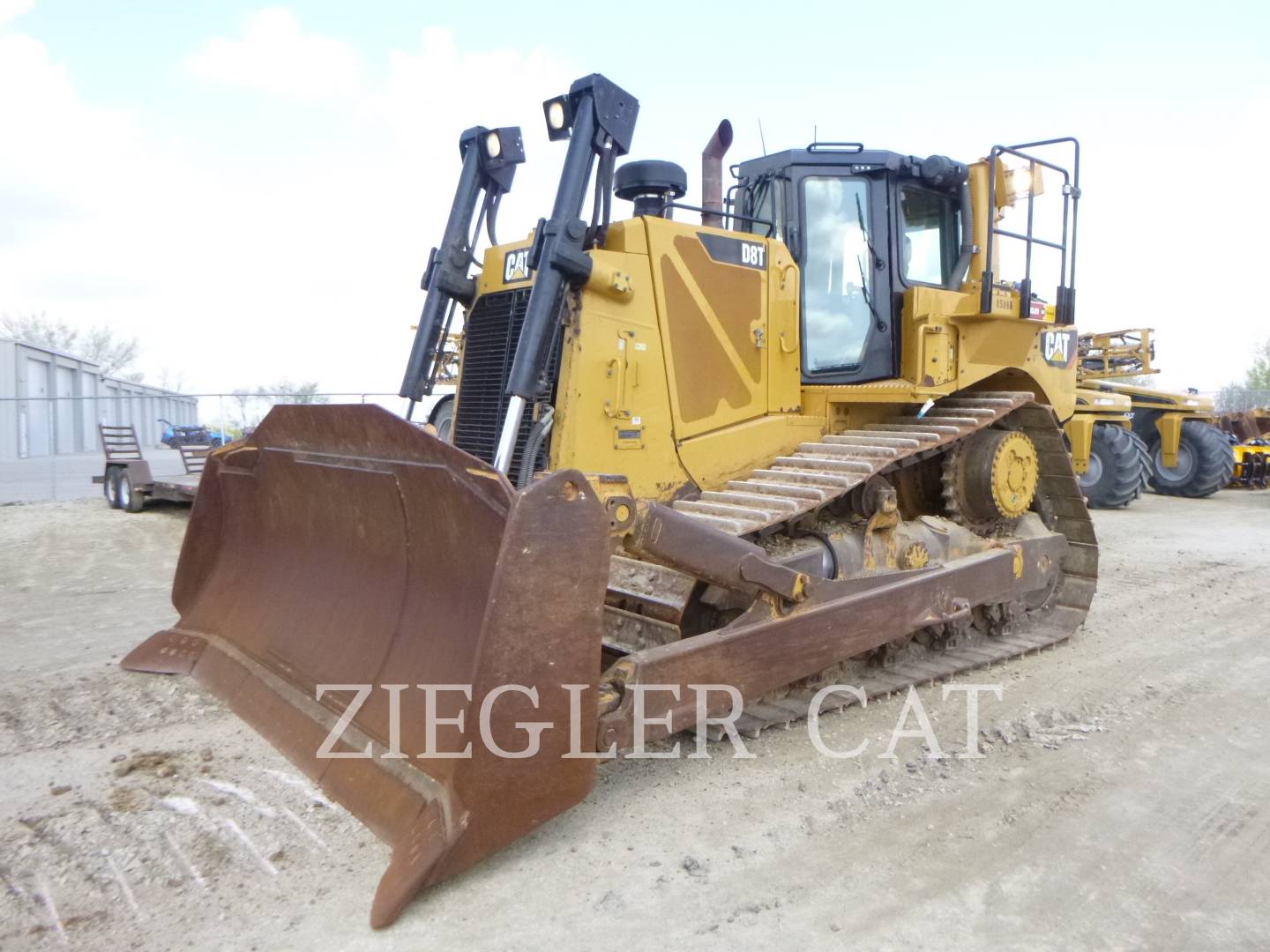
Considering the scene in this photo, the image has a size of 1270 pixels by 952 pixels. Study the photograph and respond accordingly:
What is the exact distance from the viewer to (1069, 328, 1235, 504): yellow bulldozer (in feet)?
49.4

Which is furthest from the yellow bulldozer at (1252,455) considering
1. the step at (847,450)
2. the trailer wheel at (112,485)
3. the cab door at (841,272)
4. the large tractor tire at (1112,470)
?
the trailer wheel at (112,485)

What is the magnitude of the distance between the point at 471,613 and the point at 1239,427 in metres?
19.7

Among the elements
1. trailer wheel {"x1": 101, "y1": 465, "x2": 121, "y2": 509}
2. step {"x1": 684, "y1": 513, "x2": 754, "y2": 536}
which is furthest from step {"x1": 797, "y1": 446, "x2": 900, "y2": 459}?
trailer wheel {"x1": 101, "y1": 465, "x2": 121, "y2": 509}

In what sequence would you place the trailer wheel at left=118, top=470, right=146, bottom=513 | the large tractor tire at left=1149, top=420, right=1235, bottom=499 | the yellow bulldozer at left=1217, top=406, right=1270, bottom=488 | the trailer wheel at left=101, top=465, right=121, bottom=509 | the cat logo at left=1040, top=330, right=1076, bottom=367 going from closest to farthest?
the cat logo at left=1040, top=330, right=1076, bottom=367 < the trailer wheel at left=118, top=470, right=146, bottom=513 < the trailer wheel at left=101, top=465, right=121, bottom=509 < the large tractor tire at left=1149, top=420, right=1235, bottom=499 < the yellow bulldozer at left=1217, top=406, right=1270, bottom=488

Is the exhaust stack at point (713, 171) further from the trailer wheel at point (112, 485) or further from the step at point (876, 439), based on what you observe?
the trailer wheel at point (112, 485)

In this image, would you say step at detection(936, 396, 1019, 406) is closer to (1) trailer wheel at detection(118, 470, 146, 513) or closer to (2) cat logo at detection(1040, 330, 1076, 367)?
(2) cat logo at detection(1040, 330, 1076, 367)

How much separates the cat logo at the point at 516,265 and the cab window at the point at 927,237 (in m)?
2.14

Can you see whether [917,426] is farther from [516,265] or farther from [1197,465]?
[1197,465]

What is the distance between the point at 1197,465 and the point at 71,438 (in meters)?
25.6

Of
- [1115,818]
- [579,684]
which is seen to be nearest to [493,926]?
[579,684]

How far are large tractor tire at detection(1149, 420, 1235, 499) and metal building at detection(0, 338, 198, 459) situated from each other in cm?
1849

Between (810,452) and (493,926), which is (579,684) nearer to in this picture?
(493,926)

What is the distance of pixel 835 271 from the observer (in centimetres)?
505

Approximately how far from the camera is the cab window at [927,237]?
206 inches
